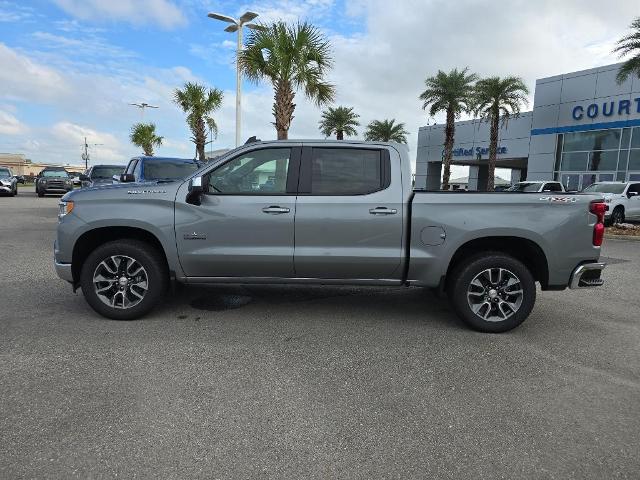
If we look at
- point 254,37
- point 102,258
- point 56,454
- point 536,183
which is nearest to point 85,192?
point 102,258

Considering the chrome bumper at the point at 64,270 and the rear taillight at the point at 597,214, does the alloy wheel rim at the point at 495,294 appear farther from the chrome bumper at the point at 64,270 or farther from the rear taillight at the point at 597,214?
the chrome bumper at the point at 64,270

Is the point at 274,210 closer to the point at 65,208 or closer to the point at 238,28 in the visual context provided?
the point at 65,208

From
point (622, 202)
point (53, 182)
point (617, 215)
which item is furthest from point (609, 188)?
point (53, 182)

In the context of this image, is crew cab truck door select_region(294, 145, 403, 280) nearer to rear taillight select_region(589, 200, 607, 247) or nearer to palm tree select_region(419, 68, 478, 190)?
rear taillight select_region(589, 200, 607, 247)

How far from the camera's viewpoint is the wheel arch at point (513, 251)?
14.9 feet

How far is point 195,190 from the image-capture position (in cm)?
445

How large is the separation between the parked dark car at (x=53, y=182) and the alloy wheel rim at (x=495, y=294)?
2793 cm

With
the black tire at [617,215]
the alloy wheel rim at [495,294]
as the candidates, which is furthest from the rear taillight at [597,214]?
the black tire at [617,215]

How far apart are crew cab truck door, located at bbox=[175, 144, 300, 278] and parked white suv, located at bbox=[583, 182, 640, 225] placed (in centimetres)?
1529

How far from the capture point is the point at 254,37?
52.3ft

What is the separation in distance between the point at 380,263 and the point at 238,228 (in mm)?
1489

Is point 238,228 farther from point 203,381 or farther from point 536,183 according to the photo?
point 536,183

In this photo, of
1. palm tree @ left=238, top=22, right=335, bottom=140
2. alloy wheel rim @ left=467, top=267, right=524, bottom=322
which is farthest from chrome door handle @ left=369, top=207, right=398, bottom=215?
palm tree @ left=238, top=22, right=335, bottom=140

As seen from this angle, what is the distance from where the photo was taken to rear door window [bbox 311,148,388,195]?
4.60 metres
